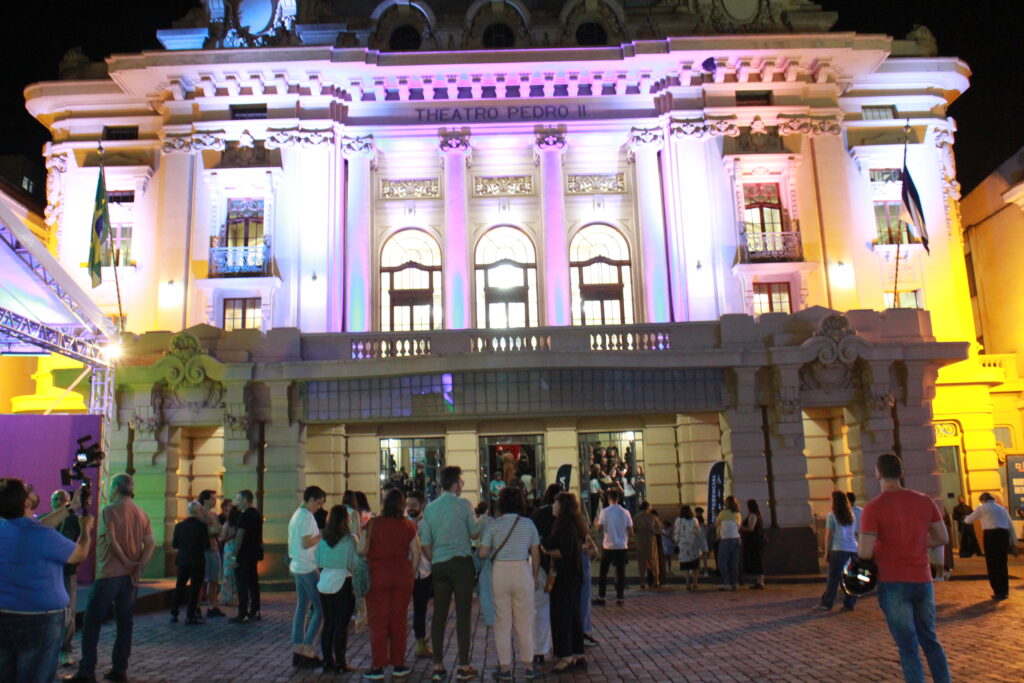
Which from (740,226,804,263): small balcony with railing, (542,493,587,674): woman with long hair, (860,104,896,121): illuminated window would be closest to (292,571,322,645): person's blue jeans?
(542,493,587,674): woman with long hair

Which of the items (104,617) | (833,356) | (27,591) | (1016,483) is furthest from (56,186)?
(1016,483)

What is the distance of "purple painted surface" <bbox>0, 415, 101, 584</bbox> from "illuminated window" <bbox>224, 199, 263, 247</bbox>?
12.5 meters

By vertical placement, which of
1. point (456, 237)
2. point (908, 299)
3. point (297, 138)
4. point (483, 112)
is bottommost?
point (908, 299)

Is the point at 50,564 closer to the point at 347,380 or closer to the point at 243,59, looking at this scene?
the point at 347,380

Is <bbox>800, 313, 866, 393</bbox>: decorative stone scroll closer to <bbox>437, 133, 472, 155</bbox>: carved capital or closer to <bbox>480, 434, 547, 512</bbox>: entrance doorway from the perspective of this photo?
<bbox>480, 434, 547, 512</bbox>: entrance doorway

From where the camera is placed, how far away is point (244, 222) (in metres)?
28.4

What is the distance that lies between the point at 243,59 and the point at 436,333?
12.2 meters

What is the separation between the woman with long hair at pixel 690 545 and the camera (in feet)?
58.3

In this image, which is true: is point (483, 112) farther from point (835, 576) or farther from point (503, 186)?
point (835, 576)

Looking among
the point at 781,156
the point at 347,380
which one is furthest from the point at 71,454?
the point at 781,156

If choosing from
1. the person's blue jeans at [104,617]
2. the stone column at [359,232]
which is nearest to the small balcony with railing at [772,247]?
the stone column at [359,232]

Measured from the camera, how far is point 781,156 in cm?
2775

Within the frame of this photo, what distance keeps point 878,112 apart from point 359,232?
17.9m

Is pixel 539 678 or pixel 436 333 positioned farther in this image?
pixel 436 333
